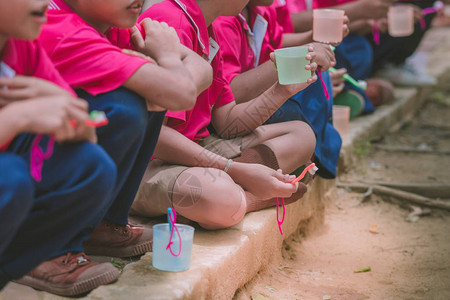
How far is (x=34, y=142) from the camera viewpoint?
66.5 inches

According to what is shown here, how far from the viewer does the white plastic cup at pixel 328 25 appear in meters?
3.33

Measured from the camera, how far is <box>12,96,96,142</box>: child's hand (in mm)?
1546

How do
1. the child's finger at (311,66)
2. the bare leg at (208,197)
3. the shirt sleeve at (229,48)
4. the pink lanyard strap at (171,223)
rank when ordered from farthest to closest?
the shirt sleeve at (229,48) < the child's finger at (311,66) < the bare leg at (208,197) < the pink lanyard strap at (171,223)

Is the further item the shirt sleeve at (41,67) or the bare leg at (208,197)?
the bare leg at (208,197)

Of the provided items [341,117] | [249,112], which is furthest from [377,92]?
[249,112]

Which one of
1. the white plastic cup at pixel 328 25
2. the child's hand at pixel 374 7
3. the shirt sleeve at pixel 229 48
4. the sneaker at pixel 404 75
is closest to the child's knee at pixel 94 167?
the shirt sleeve at pixel 229 48

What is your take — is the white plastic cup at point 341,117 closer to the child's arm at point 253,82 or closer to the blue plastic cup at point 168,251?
the child's arm at point 253,82

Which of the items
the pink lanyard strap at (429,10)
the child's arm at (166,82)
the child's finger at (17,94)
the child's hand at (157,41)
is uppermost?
the child's finger at (17,94)

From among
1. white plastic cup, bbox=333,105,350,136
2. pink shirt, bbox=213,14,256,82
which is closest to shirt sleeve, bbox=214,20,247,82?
pink shirt, bbox=213,14,256,82

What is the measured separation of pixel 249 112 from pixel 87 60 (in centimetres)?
110

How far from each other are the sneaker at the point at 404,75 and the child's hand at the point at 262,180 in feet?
12.6

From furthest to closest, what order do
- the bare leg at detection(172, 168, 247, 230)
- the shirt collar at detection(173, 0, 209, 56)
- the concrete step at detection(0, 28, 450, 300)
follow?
the shirt collar at detection(173, 0, 209, 56)
the bare leg at detection(172, 168, 247, 230)
the concrete step at detection(0, 28, 450, 300)

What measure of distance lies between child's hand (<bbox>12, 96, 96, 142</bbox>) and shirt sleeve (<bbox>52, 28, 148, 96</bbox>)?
11.3 inches

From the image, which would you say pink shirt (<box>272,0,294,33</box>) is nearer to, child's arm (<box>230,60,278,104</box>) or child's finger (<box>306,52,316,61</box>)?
child's arm (<box>230,60,278,104</box>)
